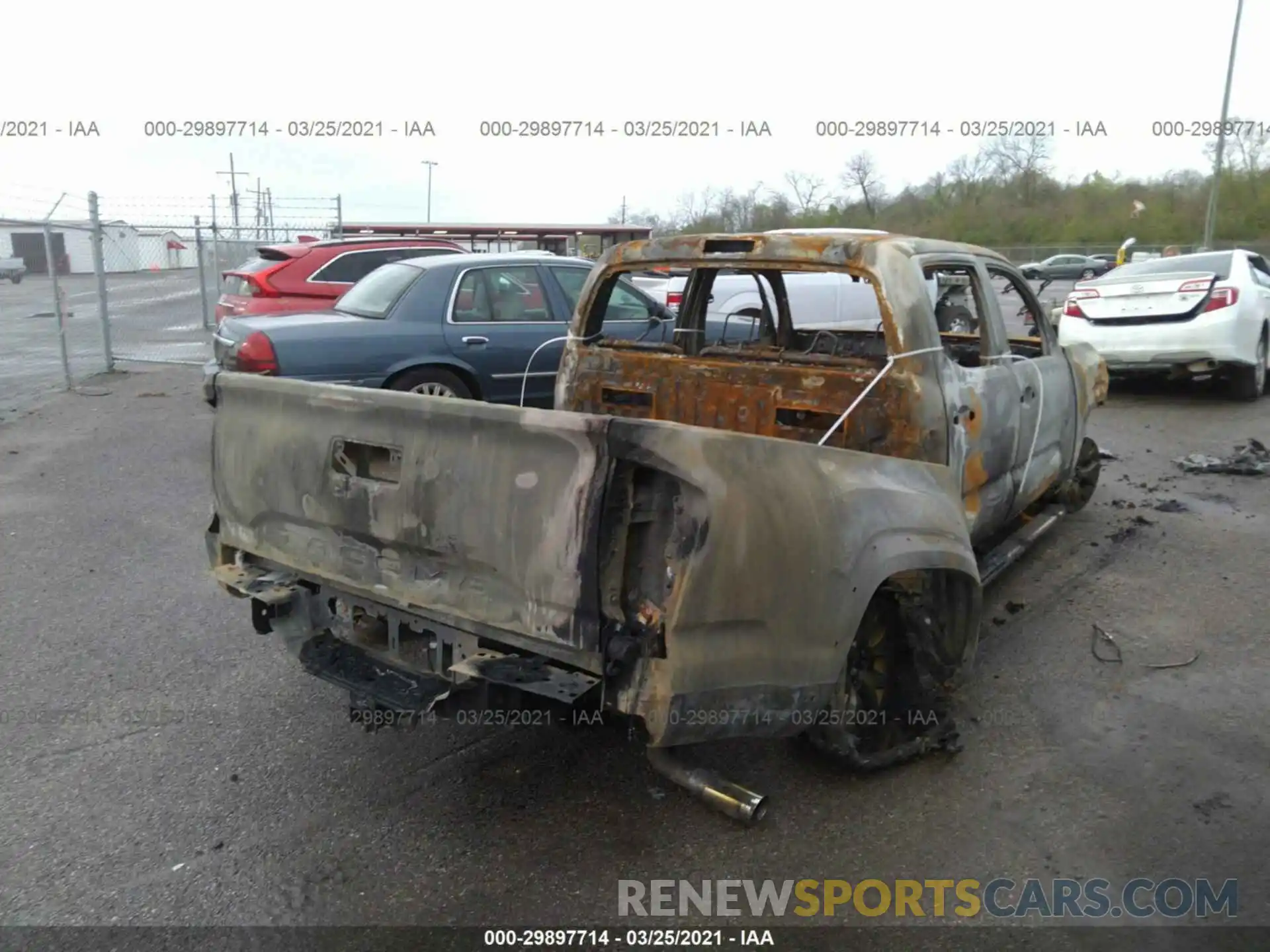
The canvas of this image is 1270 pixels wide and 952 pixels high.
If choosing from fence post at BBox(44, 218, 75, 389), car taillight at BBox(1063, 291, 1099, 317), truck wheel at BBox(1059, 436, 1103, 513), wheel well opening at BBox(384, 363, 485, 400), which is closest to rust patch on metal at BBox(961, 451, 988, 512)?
truck wheel at BBox(1059, 436, 1103, 513)

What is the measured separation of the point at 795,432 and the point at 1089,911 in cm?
193

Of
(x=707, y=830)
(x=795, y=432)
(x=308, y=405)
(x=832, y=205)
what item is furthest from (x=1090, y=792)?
(x=832, y=205)

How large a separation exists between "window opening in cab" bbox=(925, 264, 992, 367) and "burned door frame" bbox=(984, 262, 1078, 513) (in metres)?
0.18

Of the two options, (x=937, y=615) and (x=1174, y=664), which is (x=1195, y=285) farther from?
(x=937, y=615)

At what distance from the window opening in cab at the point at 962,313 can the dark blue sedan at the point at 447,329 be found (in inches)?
92.9

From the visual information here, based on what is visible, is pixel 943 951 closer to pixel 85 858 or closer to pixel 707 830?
pixel 707 830

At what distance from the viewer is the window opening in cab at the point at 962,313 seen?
14.3ft

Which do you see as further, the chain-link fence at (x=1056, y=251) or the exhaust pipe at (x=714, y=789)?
the chain-link fence at (x=1056, y=251)

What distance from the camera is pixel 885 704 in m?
3.49

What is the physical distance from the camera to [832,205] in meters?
49.9

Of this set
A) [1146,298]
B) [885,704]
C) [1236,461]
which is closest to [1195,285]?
[1146,298]

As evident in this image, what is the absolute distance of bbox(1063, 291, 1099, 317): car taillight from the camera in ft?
34.2

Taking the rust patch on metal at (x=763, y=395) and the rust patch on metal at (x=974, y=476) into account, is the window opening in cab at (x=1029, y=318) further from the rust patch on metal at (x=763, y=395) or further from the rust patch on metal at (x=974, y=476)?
the rust patch on metal at (x=763, y=395)

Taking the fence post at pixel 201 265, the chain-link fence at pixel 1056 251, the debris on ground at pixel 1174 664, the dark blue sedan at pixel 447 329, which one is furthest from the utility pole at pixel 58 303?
the chain-link fence at pixel 1056 251
